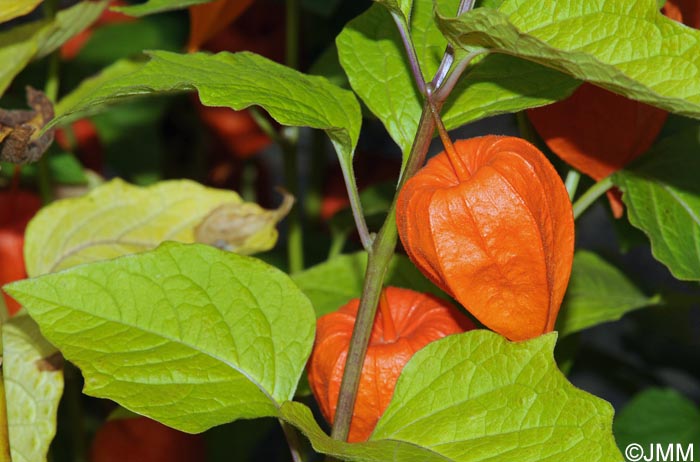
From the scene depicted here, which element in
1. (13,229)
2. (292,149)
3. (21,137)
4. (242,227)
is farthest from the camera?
(292,149)

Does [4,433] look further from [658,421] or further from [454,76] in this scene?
[658,421]

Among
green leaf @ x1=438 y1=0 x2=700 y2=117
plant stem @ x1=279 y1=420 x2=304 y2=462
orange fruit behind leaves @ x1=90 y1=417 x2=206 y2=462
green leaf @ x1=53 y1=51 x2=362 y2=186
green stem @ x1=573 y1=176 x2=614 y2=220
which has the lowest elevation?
orange fruit behind leaves @ x1=90 y1=417 x2=206 y2=462

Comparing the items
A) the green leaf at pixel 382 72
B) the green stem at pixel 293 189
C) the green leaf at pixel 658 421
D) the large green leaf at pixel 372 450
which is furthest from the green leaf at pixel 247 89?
the green leaf at pixel 658 421

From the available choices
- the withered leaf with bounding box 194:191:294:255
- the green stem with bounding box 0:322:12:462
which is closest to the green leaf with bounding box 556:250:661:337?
the withered leaf with bounding box 194:191:294:255

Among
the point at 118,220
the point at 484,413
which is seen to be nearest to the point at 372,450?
the point at 484,413

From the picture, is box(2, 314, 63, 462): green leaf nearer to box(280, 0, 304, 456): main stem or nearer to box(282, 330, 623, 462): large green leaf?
box(282, 330, 623, 462): large green leaf

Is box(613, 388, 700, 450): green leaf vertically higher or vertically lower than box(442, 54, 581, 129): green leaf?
lower
